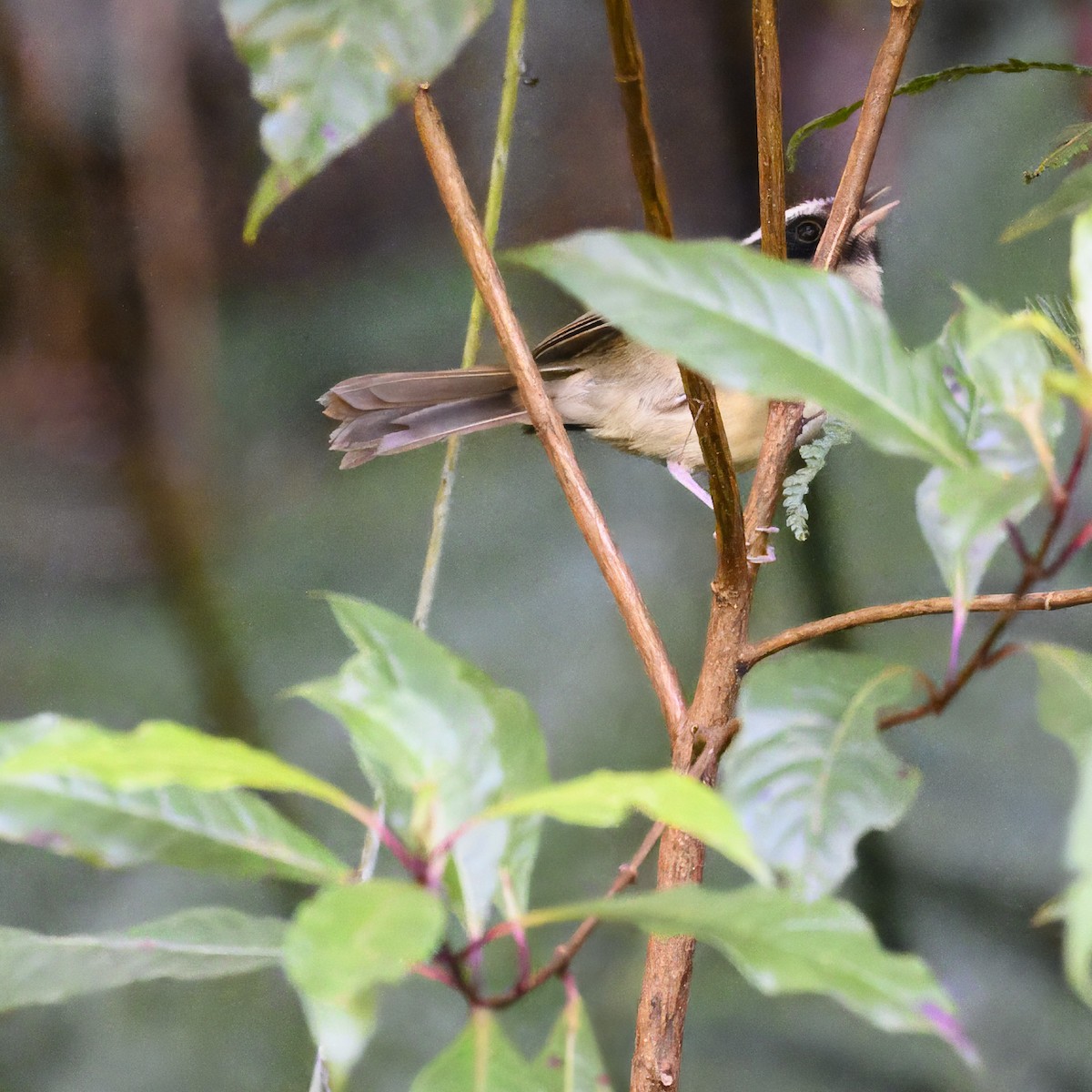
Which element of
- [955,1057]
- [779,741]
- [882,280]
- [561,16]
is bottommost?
[955,1057]

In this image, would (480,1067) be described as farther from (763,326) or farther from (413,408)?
(413,408)

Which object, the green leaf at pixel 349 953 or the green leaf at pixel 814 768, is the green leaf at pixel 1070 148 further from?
the green leaf at pixel 349 953

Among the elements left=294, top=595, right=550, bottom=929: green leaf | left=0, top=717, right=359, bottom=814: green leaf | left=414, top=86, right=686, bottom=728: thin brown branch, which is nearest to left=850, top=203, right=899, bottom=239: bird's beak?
left=414, top=86, right=686, bottom=728: thin brown branch

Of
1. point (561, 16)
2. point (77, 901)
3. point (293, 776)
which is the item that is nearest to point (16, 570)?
point (77, 901)

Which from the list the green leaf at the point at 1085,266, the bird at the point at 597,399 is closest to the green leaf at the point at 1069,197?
the green leaf at the point at 1085,266

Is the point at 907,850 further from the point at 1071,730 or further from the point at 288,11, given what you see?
the point at 288,11

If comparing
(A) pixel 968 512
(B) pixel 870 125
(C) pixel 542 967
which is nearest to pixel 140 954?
(C) pixel 542 967
